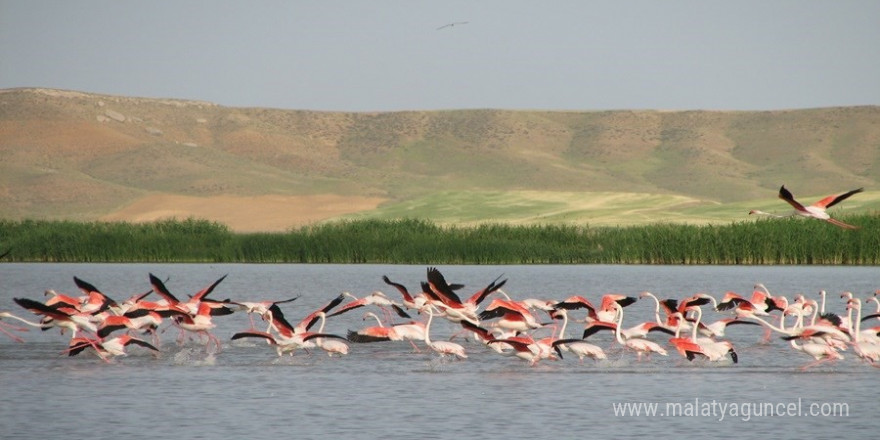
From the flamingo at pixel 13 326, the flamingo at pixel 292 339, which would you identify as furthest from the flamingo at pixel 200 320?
the flamingo at pixel 13 326

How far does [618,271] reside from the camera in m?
40.5

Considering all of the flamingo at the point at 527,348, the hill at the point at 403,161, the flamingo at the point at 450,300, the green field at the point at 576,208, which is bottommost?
the flamingo at the point at 527,348

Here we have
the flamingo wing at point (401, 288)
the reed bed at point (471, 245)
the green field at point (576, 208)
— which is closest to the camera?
the flamingo wing at point (401, 288)

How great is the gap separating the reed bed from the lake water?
16.7 meters

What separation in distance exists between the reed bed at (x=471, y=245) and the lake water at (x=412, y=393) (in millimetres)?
16688

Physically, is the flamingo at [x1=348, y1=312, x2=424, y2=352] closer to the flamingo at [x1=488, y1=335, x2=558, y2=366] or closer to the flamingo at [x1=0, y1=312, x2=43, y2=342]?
the flamingo at [x1=488, y1=335, x2=558, y2=366]

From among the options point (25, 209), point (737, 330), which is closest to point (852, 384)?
point (737, 330)

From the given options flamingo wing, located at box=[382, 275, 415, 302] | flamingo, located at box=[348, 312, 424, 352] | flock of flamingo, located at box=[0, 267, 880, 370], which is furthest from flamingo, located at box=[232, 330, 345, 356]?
flamingo wing, located at box=[382, 275, 415, 302]

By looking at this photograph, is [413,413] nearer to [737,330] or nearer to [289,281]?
[737,330]

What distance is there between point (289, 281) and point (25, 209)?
2707 inches

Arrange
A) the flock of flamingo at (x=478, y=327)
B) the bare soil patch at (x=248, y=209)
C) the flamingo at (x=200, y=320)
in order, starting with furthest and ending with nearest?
the bare soil patch at (x=248, y=209) < the flamingo at (x=200, y=320) < the flock of flamingo at (x=478, y=327)

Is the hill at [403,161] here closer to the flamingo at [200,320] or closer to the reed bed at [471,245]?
the reed bed at [471,245]

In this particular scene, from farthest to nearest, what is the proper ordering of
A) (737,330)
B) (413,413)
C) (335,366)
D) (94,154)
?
(94,154) → (737,330) → (335,366) → (413,413)

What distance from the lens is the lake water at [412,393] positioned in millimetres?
13172
